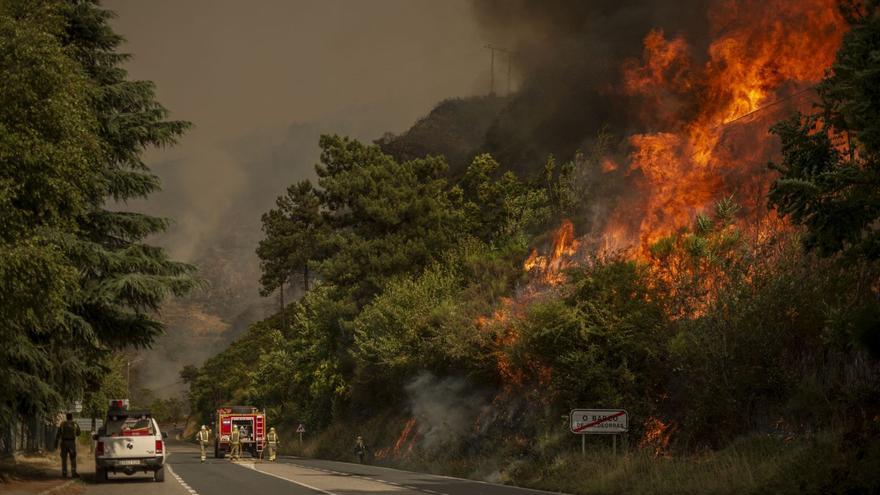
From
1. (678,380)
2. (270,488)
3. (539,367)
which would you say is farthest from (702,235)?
(270,488)

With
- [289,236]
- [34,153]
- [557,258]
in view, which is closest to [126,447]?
[34,153]

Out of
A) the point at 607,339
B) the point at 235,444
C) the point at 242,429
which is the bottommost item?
the point at 235,444

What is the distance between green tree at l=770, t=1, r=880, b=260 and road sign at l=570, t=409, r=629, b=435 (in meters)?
11.1

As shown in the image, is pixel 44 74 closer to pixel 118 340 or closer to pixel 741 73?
pixel 118 340

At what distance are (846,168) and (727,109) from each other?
20.1 m

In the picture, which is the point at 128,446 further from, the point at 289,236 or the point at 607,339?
the point at 289,236

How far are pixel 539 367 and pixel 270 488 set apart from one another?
43.2 feet

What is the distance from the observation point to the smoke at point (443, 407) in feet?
139

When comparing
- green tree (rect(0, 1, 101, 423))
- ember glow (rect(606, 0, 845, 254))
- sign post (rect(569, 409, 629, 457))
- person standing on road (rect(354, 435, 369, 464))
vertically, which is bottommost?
person standing on road (rect(354, 435, 369, 464))

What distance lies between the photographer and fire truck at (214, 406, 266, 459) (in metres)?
57.7

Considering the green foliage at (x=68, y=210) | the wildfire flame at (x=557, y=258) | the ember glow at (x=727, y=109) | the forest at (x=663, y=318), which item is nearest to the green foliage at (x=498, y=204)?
the forest at (x=663, y=318)

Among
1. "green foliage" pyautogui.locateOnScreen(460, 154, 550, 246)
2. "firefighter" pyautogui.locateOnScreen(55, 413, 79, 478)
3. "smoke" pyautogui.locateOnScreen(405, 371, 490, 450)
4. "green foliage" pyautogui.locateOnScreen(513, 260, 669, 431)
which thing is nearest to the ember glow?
"green foliage" pyautogui.locateOnScreen(513, 260, 669, 431)

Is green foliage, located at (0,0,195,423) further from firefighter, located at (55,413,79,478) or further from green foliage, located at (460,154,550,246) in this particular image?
green foliage, located at (460,154,550,246)

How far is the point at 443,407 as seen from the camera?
149 ft
